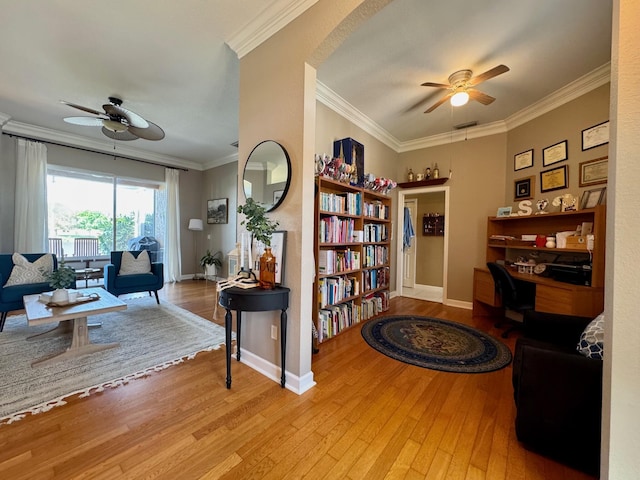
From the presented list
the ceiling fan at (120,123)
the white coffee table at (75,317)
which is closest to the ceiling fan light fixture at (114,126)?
the ceiling fan at (120,123)

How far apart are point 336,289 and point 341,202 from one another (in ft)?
3.25

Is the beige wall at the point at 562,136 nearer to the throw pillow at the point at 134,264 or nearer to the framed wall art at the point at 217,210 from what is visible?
the framed wall art at the point at 217,210

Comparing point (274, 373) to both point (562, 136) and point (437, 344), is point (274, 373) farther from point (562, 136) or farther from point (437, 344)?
point (562, 136)

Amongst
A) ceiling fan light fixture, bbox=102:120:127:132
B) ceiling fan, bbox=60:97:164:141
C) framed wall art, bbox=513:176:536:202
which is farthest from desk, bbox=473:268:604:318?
ceiling fan light fixture, bbox=102:120:127:132

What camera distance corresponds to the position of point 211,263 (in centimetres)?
574

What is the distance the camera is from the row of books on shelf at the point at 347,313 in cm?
273

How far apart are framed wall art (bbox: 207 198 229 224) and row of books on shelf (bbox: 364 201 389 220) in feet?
12.1

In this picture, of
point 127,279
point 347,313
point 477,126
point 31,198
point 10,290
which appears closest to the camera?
point 10,290

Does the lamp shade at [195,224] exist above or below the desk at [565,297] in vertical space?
above

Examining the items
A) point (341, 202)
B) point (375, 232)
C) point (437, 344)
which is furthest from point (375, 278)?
point (341, 202)

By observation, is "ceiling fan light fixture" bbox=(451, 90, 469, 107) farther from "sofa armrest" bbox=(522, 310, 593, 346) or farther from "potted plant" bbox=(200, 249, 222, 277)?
"potted plant" bbox=(200, 249, 222, 277)

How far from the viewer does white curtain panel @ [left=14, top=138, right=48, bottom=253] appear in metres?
4.04

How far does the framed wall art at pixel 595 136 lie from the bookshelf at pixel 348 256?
221 centimetres

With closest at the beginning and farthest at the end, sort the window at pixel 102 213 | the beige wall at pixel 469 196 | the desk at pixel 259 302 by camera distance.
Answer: the desk at pixel 259 302, the beige wall at pixel 469 196, the window at pixel 102 213
